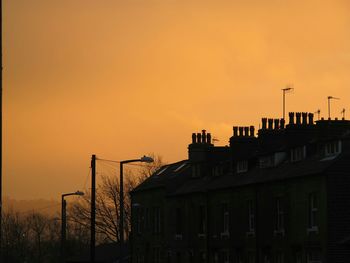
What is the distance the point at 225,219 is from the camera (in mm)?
66250

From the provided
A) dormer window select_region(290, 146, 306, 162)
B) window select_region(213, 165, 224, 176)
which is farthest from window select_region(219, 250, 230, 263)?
dormer window select_region(290, 146, 306, 162)

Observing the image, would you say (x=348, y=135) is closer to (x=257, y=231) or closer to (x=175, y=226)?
(x=257, y=231)

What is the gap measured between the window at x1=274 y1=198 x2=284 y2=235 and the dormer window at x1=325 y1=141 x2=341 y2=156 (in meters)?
4.45

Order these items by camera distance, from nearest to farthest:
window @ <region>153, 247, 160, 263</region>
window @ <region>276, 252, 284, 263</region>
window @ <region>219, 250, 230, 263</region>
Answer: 1. window @ <region>276, 252, 284, 263</region>
2. window @ <region>219, 250, 230, 263</region>
3. window @ <region>153, 247, 160, 263</region>

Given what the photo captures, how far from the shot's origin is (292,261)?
55531 mm

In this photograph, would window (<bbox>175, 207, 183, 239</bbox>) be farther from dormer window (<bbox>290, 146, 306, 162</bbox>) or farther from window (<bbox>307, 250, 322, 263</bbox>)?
window (<bbox>307, 250, 322, 263</bbox>)

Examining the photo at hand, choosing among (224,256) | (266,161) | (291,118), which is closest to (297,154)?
(291,118)

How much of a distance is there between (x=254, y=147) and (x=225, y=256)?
7.67 meters

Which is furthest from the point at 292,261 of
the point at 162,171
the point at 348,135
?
the point at 162,171

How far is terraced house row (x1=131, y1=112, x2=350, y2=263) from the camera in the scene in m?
52.2

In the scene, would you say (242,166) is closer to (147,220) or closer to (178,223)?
(178,223)

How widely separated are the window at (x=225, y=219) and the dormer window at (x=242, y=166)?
2440 mm

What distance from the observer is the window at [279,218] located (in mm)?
57531

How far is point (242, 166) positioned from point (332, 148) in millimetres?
13390
